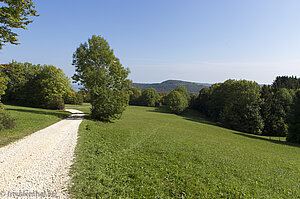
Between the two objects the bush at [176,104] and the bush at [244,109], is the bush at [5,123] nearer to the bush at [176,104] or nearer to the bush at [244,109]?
the bush at [244,109]

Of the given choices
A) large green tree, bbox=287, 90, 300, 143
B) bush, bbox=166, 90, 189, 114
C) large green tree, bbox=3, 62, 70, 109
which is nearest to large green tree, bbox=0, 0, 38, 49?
large green tree, bbox=3, 62, 70, 109

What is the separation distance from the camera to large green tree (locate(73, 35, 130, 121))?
87.6ft

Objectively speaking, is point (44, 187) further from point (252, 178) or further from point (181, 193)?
point (252, 178)

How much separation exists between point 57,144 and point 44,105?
36962mm

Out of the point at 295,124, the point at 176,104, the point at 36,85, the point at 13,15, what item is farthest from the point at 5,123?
the point at 176,104

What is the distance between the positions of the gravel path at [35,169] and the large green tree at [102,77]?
15.0 m

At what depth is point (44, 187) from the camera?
6133mm

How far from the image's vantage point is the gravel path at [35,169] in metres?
5.87

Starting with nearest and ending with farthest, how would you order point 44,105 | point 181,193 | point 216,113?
point 181,193 < point 44,105 < point 216,113

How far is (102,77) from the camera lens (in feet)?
90.6

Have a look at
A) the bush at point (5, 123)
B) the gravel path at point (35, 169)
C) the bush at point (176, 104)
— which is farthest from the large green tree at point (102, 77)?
the bush at point (176, 104)

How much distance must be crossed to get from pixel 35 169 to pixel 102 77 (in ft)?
71.3

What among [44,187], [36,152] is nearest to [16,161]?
[36,152]

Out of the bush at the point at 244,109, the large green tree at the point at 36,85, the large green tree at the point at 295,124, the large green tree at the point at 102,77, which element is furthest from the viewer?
the bush at the point at 244,109
